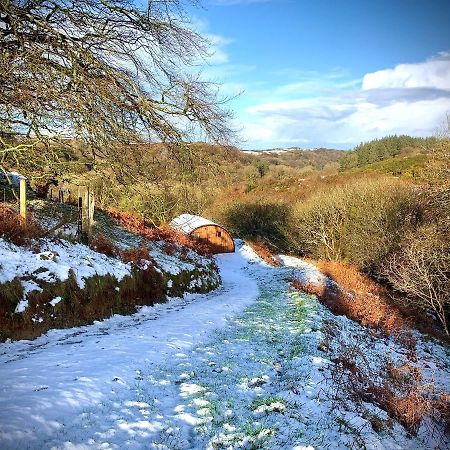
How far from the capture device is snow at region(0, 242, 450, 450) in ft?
13.8

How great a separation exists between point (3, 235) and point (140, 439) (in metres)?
6.29

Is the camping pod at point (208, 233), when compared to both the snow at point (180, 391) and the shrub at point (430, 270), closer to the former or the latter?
the shrub at point (430, 270)

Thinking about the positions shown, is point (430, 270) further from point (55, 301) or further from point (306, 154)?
point (306, 154)

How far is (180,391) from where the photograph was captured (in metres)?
5.37

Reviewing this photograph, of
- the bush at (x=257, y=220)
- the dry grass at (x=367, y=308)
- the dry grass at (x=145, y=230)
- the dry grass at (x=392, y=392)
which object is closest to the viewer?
the dry grass at (x=392, y=392)

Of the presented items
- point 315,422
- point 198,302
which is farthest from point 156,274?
point 315,422

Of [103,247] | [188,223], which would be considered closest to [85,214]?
[103,247]

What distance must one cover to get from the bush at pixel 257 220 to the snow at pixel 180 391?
40.0m

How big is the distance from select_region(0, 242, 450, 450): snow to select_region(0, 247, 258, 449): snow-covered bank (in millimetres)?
15

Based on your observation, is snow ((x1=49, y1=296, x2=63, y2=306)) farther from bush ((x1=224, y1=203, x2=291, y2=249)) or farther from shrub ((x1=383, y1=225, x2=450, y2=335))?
bush ((x1=224, y1=203, x2=291, y2=249))

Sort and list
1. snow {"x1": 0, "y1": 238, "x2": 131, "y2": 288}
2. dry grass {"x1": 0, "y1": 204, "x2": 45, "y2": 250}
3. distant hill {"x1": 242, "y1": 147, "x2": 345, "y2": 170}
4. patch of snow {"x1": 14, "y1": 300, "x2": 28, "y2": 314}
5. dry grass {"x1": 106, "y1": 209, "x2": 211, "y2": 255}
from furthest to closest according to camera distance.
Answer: distant hill {"x1": 242, "y1": 147, "x2": 345, "y2": 170}
dry grass {"x1": 106, "y1": 209, "x2": 211, "y2": 255}
dry grass {"x1": 0, "y1": 204, "x2": 45, "y2": 250}
snow {"x1": 0, "y1": 238, "x2": 131, "y2": 288}
patch of snow {"x1": 14, "y1": 300, "x2": 28, "y2": 314}

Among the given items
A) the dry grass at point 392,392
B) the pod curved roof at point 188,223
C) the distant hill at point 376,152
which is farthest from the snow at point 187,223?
the distant hill at point 376,152

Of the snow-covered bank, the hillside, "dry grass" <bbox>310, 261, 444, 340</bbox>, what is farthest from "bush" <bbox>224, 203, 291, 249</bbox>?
the snow-covered bank

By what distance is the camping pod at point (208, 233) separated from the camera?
34.1m
